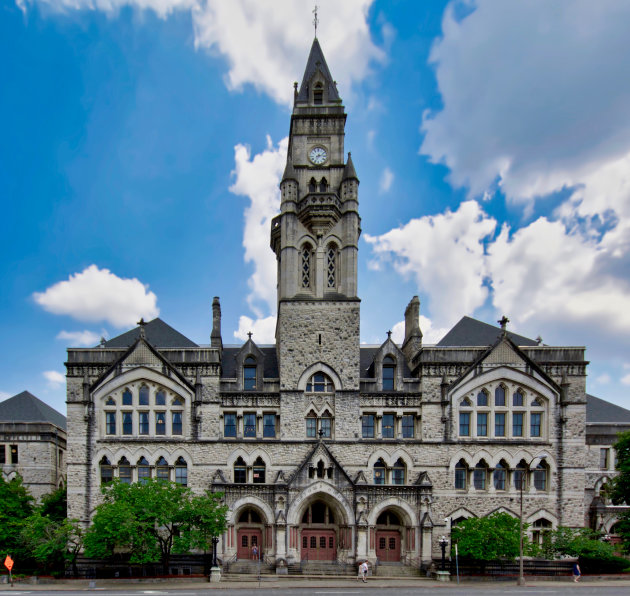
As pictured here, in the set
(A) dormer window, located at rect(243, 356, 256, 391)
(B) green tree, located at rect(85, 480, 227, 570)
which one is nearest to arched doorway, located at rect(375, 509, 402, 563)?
(B) green tree, located at rect(85, 480, 227, 570)

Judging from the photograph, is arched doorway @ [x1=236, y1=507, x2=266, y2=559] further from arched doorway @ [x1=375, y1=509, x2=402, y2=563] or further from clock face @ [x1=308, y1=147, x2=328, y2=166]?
clock face @ [x1=308, y1=147, x2=328, y2=166]

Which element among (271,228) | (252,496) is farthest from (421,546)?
(271,228)

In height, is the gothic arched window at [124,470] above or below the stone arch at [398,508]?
above

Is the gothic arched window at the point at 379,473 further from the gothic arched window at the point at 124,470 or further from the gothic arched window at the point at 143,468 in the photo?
the gothic arched window at the point at 124,470

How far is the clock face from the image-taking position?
150 ft

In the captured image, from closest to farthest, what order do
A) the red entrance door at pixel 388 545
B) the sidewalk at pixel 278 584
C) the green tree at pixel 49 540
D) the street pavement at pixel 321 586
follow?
the street pavement at pixel 321 586 < the sidewalk at pixel 278 584 < the green tree at pixel 49 540 < the red entrance door at pixel 388 545

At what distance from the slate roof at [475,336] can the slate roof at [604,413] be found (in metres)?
10.4

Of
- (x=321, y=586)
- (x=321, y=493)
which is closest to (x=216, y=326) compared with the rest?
(x=321, y=493)

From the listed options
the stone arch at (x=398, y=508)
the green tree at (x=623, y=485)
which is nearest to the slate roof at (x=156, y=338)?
the stone arch at (x=398, y=508)

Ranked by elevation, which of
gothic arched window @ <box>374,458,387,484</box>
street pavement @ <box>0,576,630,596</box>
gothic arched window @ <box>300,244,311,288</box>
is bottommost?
street pavement @ <box>0,576,630,596</box>

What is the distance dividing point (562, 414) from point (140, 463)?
100ft

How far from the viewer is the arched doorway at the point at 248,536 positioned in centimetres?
3803

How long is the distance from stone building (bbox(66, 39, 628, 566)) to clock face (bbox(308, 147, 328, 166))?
10922 millimetres

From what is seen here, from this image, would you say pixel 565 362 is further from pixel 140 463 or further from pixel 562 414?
pixel 140 463
